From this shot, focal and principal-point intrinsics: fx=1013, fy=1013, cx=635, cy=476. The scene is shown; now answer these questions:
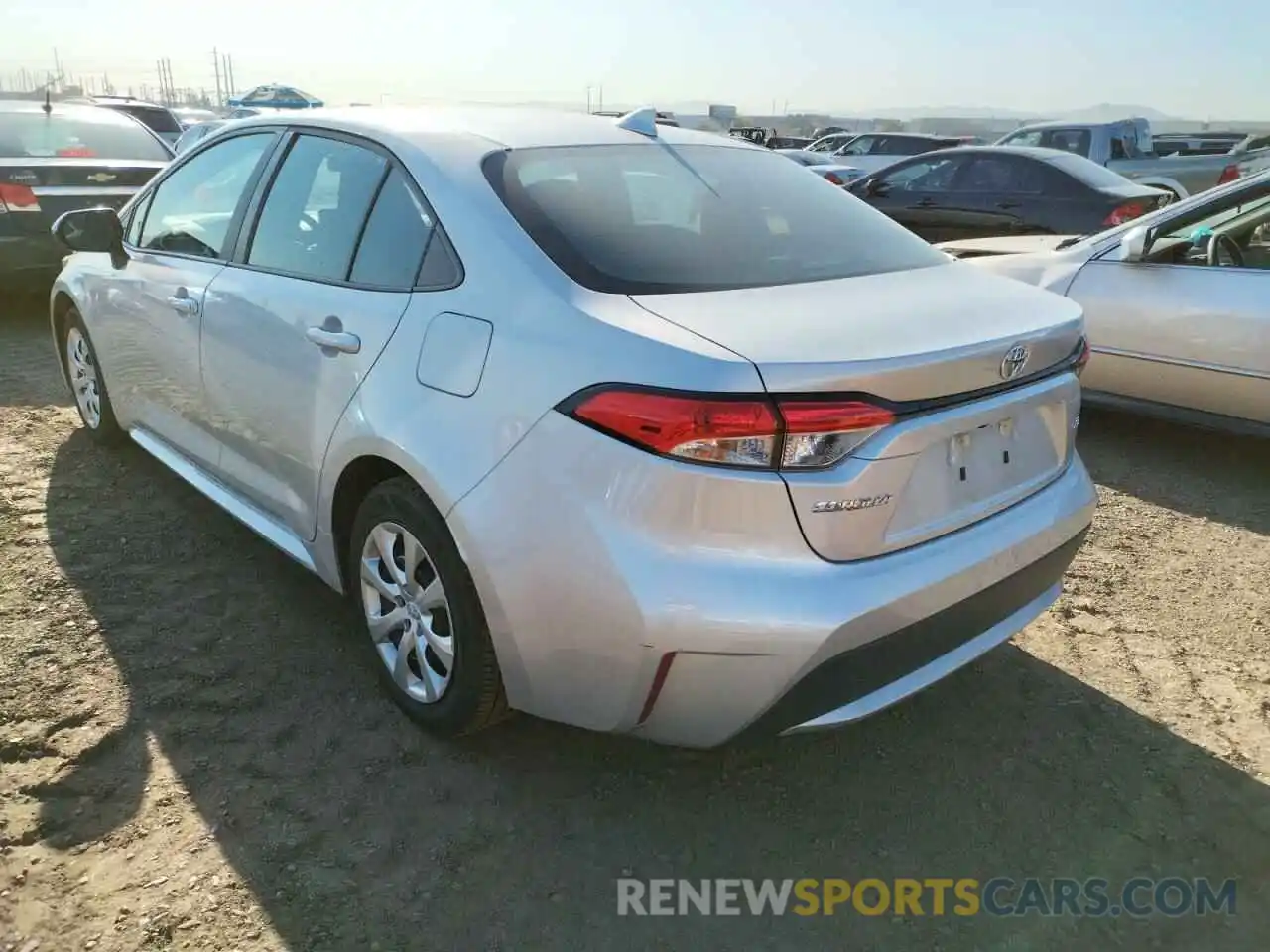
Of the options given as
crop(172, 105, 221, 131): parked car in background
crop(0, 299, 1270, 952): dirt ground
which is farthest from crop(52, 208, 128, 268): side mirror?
crop(172, 105, 221, 131): parked car in background

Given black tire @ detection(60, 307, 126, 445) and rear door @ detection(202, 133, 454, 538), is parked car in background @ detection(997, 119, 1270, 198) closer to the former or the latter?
black tire @ detection(60, 307, 126, 445)

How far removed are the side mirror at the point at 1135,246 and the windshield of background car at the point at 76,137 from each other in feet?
22.0

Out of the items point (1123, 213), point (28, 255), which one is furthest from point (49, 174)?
point (1123, 213)

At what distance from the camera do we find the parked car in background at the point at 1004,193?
8.46 m

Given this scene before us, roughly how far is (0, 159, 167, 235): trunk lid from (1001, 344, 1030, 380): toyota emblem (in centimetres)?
665

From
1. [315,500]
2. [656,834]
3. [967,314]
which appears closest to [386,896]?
[656,834]

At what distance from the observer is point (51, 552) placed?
12.1ft

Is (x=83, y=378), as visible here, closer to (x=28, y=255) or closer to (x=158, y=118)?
(x=28, y=255)

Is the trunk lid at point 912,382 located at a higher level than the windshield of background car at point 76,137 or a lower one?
lower

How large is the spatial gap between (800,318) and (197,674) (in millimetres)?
2036

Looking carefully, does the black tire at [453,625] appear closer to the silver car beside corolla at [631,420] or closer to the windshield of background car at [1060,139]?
the silver car beside corolla at [631,420]

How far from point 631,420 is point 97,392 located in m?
3.51

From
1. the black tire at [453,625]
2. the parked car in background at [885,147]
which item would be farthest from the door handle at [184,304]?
the parked car in background at [885,147]

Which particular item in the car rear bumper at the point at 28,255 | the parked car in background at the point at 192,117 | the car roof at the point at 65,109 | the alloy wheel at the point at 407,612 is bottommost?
the alloy wheel at the point at 407,612
